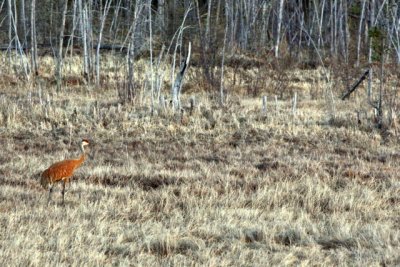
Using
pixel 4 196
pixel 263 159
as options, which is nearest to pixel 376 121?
pixel 263 159

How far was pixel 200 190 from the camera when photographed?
26.3ft

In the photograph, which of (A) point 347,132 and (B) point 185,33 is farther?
(B) point 185,33

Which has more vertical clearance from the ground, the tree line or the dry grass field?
the tree line

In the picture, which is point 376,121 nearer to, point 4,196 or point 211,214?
point 211,214

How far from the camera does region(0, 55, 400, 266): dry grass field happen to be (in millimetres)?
5758

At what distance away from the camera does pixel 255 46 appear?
1110 inches

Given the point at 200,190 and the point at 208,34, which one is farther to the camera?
the point at 208,34

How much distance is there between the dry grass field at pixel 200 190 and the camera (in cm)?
576

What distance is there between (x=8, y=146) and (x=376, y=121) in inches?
266

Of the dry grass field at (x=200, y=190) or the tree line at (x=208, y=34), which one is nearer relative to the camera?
the dry grass field at (x=200, y=190)

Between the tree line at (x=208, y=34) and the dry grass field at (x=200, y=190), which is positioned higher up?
the tree line at (x=208, y=34)

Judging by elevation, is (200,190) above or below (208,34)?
below

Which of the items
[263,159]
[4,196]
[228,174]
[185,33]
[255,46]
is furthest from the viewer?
[185,33]

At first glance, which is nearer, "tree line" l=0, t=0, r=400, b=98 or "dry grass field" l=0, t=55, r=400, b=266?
"dry grass field" l=0, t=55, r=400, b=266
